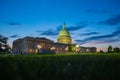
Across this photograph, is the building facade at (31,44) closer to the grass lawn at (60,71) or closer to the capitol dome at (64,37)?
the capitol dome at (64,37)

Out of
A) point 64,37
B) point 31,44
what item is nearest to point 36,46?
point 31,44

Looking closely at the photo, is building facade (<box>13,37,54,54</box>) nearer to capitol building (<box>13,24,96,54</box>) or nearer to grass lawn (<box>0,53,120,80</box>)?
capitol building (<box>13,24,96,54</box>)

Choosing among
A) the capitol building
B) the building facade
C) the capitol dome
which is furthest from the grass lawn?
the capitol dome

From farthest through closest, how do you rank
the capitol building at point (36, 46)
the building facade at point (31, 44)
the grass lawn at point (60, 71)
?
the building facade at point (31, 44), the capitol building at point (36, 46), the grass lawn at point (60, 71)

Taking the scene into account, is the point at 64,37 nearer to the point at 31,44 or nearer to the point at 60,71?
the point at 31,44

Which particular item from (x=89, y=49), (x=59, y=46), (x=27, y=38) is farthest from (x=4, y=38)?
(x=89, y=49)

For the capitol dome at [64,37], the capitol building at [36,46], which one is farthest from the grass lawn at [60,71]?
the capitol dome at [64,37]

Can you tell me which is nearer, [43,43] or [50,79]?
[50,79]

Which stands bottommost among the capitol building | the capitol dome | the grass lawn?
the grass lawn

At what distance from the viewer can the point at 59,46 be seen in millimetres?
109438

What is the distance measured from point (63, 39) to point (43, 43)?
3733cm

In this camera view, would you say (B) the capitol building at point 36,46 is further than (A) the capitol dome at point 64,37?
No

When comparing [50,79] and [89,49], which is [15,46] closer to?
[89,49]

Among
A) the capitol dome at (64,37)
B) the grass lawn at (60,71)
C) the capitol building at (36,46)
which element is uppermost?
the capitol dome at (64,37)
